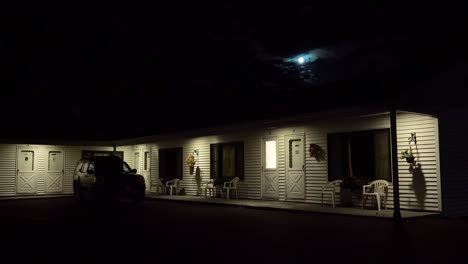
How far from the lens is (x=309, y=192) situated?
1678 centimetres

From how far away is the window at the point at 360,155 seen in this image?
14508 millimetres

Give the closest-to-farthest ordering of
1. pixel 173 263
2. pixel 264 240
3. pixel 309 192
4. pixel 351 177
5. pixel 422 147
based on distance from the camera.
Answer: pixel 173 263 → pixel 264 240 → pixel 422 147 → pixel 351 177 → pixel 309 192

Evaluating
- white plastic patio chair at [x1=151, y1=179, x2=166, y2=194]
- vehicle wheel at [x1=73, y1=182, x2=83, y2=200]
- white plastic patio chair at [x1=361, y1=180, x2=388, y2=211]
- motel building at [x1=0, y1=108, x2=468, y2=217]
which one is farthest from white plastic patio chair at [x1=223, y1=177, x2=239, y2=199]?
white plastic patio chair at [x1=361, y1=180, x2=388, y2=211]

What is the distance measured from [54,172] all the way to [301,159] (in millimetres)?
13823

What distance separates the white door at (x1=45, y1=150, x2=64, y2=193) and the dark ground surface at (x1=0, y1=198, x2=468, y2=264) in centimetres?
1071

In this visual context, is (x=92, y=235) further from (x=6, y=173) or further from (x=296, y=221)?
(x=6, y=173)

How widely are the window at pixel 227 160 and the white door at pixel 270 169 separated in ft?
4.42

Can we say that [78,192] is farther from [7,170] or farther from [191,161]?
[7,170]

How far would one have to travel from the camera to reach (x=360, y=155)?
1523 centimetres

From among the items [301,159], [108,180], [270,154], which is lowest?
[108,180]

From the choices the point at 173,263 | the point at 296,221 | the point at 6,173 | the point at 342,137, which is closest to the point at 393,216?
the point at 296,221

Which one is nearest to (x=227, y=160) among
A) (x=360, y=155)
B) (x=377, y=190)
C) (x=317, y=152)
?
(x=317, y=152)

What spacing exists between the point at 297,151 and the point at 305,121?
1.77m

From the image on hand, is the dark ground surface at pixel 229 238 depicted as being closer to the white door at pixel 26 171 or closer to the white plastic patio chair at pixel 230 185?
the white plastic patio chair at pixel 230 185
